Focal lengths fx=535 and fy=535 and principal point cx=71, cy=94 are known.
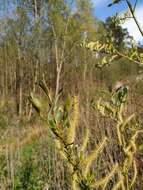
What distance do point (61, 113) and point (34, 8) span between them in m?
31.1

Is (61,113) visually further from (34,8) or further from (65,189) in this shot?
(34,8)

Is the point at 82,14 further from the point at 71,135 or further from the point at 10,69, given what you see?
the point at 71,135

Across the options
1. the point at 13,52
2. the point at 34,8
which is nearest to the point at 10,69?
the point at 13,52

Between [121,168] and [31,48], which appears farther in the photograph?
[31,48]

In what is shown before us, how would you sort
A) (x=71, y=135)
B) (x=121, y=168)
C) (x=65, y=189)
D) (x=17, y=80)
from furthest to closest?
(x=17, y=80)
(x=65, y=189)
(x=121, y=168)
(x=71, y=135)

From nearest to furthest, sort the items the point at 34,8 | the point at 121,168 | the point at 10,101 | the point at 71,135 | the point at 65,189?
the point at 71,135
the point at 121,168
the point at 65,189
the point at 34,8
the point at 10,101

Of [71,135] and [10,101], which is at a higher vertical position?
[10,101]

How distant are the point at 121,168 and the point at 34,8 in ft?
101

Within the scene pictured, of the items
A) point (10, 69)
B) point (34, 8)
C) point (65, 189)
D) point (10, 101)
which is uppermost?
point (34, 8)

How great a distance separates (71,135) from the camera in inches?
38.8

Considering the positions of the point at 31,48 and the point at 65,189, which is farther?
the point at 31,48

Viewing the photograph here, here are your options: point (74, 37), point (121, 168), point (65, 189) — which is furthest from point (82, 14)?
point (121, 168)

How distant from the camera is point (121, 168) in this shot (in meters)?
1.24

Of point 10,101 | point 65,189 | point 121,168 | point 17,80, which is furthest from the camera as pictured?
point 17,80
